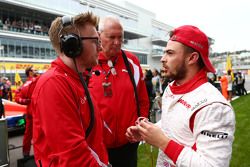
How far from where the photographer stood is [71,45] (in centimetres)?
154

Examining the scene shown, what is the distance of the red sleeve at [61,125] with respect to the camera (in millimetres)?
1364

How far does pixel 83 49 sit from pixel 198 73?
2.74 feet

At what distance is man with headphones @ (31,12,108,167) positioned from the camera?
1372 mm

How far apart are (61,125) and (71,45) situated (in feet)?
1.65

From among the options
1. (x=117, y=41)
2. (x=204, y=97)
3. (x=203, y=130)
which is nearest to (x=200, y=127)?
(x=203, y=130)

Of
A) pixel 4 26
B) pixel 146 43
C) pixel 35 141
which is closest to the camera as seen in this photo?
pixel 35 141

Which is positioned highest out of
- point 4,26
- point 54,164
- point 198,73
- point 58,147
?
point 4,26

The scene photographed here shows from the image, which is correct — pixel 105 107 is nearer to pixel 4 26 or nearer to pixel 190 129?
pixel 190 129

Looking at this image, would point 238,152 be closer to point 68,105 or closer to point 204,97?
point 204,97

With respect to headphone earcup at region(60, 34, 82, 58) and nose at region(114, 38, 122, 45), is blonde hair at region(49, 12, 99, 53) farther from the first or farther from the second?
nose at region(114, 38, 122, 45)

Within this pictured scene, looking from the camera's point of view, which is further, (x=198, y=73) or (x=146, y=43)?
(x=146, y=43)

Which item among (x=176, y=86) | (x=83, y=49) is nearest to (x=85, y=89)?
(x=83, y=49)

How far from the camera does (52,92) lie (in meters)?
1.39

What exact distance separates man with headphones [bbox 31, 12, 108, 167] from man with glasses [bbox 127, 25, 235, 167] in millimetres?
375
